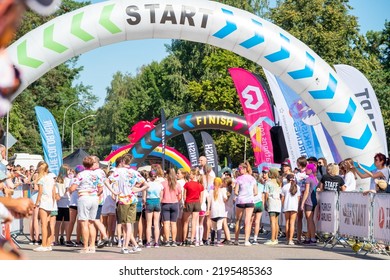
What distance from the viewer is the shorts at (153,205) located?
15.7 m

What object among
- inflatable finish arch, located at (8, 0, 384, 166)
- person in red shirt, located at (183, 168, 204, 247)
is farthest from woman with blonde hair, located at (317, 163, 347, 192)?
person in red shirt, located at (183, 168, 204, 247)

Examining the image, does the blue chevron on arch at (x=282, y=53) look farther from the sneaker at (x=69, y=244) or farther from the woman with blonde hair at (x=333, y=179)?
the sneaker at (x=69, y=244)

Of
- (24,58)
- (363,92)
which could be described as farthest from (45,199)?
(363,92)

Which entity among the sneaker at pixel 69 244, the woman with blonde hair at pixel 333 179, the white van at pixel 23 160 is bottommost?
the sneaker at pixel 69 244

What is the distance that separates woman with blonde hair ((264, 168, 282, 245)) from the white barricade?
801mm

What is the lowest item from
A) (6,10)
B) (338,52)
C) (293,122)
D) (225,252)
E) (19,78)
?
(225,252)

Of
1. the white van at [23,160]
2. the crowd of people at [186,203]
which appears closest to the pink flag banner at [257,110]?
the crowd of people at [186,203]

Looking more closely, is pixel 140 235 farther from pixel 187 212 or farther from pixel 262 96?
pixel 262 96

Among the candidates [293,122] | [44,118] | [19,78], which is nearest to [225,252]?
[293,122]

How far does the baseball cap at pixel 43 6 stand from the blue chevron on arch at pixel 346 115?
510 inches

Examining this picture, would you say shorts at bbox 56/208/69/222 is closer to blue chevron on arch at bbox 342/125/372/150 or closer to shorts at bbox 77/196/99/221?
shorts at bbox 77/196/99/221

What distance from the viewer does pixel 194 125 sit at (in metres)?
33.3

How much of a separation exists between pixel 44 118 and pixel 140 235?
5.37 m
